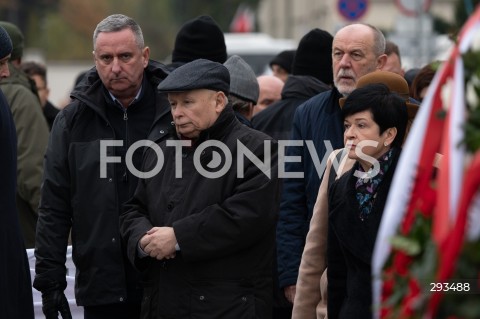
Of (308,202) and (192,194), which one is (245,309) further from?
(308,202)

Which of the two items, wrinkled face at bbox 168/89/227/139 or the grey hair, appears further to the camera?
the grey hair

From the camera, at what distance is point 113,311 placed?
6.67 meters

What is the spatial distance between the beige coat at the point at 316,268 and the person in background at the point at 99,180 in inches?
40.7

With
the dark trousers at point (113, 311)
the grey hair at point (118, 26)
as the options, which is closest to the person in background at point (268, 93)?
the grey hair at point (118, 26)

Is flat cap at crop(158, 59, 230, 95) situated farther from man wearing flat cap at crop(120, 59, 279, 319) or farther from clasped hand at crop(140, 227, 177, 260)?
clasped hand at crop(140, 227, 177, 260)

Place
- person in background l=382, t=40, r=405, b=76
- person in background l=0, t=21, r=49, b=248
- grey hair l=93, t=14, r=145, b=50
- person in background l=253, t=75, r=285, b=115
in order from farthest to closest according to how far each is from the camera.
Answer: person in background l=253, t=75, r=285, b=115 < person in background l=382, t=40, r=405, b=76 < person in background l=0, t=21, r=49, b=248 < grey hair l=93, t=14, r=145, b=50

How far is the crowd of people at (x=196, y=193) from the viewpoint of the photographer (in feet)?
18.4

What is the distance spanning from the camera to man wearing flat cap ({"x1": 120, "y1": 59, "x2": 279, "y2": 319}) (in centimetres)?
593

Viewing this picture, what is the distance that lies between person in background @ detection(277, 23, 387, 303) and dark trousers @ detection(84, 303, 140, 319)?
86cm

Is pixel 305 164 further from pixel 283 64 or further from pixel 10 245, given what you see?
pixel 283 64

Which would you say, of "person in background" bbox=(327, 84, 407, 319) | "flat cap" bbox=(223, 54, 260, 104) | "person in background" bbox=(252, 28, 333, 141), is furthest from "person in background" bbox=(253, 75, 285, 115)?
"person in background" bbox=(327, 84, 407, 319)

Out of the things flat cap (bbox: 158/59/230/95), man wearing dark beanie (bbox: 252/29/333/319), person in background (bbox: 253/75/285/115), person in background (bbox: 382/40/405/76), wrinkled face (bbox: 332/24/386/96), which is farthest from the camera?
person in background (bbox: 253/75/285/115)

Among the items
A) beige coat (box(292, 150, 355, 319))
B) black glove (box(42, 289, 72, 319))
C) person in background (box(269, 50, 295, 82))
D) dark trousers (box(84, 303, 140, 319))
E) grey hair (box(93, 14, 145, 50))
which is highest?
grey hair (box(93, 14, 145, 50))

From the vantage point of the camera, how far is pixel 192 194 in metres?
6.03
